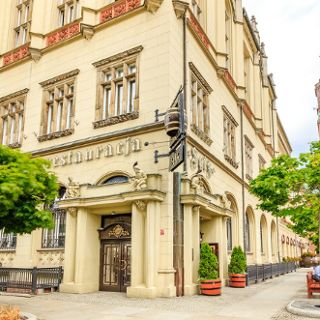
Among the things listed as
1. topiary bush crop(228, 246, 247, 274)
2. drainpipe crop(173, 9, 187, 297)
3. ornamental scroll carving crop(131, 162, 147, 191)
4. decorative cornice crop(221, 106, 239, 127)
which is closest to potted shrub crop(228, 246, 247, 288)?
topiary bush crop(228, 246, 247, 274)

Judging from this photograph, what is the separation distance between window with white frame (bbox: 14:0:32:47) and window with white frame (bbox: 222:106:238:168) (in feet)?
41.6

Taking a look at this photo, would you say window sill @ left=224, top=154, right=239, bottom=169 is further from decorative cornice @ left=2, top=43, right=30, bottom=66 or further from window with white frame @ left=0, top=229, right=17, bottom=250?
decorative cornice @ left=2, top=43, right=30, bottom=66

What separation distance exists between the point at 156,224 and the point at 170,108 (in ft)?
14.4

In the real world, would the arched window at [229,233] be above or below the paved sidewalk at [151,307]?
above

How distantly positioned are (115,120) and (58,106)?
455 centimetres

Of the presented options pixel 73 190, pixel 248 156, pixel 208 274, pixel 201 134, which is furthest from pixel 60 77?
pixel 248 156

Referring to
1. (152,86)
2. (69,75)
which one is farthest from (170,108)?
(69,75)

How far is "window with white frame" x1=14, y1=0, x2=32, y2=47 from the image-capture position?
2423 cm

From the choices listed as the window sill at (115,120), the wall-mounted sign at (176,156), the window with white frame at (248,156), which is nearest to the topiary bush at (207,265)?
the wall-mounted sign at (176,156)

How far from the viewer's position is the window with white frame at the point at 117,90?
17.8 m

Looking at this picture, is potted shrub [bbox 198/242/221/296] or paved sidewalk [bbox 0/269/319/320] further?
potted shrub [bbox 198/242/221/296]

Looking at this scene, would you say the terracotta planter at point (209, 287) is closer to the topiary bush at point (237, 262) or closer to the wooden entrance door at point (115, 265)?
the wooden entrance door at point (115, 265)

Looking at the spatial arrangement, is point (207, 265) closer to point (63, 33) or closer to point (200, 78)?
point (200, 78)

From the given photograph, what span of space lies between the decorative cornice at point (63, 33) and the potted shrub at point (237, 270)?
13643 mm
